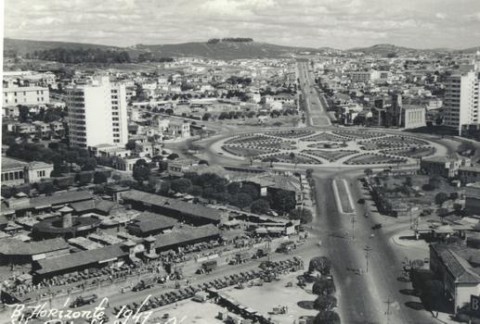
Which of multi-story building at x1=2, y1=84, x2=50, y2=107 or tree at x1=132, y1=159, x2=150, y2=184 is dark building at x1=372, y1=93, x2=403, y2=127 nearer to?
tree at x1=132, y1=159, x2=150, y2=184

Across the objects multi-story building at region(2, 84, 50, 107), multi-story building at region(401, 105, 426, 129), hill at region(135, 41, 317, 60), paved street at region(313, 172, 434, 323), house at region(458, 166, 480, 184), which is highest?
hill at region(135, 41, 317, 60)

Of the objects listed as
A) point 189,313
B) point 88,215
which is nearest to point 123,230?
point 88,215

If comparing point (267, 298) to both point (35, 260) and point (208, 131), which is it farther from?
point (208, 131)

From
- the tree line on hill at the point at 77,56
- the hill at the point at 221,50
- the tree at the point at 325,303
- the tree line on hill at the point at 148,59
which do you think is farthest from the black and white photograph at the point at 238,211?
the hill at the point at 221,50

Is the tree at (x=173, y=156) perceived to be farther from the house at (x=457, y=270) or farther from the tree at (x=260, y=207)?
the house at (x=457, y=270)

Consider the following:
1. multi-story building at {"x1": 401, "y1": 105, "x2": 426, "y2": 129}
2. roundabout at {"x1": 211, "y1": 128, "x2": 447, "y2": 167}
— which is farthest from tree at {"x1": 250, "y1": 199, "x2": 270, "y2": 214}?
multi-story building at {"x1": 401, "y1": 105, "x2": 426, "y2": 129}

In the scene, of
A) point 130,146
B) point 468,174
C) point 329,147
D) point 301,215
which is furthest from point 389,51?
point 301,215
